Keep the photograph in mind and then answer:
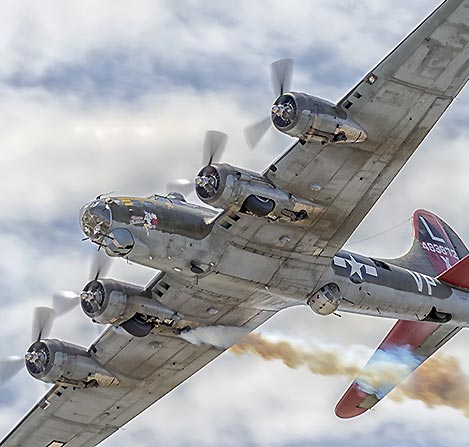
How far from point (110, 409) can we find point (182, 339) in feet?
18.1

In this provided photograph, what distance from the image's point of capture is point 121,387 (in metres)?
45.8

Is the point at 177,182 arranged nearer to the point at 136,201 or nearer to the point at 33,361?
the point at 136,201

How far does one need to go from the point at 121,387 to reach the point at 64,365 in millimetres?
3203

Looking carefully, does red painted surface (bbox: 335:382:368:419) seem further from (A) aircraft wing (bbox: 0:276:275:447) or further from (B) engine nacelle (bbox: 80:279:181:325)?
(B) engine nacelle (bbox: 80:279:181:325)

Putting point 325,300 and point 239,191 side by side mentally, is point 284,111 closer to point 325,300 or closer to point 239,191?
point 239,191

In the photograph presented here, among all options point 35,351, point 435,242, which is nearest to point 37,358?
point 35,351

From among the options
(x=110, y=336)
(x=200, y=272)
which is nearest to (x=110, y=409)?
(x=110, y=336)

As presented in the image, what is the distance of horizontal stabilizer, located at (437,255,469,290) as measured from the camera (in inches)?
1789

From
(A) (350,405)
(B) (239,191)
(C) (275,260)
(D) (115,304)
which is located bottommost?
(A) (350,405)

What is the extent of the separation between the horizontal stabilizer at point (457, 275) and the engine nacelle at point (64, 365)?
44.8ft

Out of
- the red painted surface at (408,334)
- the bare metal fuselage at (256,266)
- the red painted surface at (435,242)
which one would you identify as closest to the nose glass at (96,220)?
the bare metal fuselage at (256,266)

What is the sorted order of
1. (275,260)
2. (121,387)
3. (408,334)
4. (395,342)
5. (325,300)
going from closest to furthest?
1. (275,260)
2. (325,300)
3. (121,387)
4. (408,334)
5. (395,342)

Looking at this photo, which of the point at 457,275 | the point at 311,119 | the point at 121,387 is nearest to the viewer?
the point at 311,119

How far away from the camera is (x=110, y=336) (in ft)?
143
